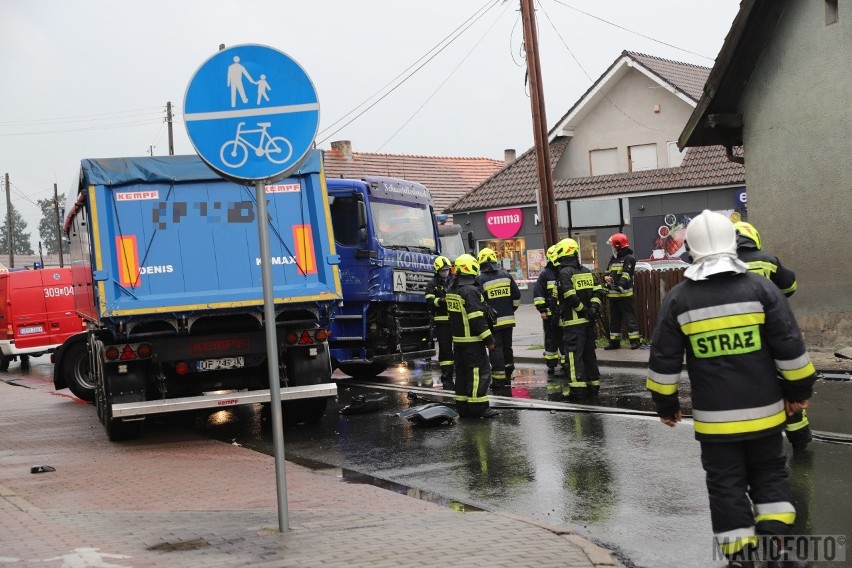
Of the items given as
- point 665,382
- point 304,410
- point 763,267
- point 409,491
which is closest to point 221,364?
point 304,410

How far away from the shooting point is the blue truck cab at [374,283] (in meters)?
15.8

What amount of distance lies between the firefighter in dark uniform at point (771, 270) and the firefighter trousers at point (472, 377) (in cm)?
371

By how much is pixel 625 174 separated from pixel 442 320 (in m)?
20.5

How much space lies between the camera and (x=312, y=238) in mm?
11383

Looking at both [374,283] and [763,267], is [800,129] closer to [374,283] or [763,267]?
[374,283]

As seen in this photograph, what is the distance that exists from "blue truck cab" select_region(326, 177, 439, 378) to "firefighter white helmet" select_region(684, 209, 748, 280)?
35.1ft

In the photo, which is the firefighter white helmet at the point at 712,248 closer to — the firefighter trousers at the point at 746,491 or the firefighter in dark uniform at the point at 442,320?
the firefighter trousers at the point at 746,491

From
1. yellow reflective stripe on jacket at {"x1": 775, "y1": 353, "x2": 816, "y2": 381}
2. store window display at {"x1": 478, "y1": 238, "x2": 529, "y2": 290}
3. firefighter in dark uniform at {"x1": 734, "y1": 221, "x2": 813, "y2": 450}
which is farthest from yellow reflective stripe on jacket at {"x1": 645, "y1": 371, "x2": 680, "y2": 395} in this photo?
store window display at {"x1": 478, "y1": 238, "x2": 529, "y2": 290}

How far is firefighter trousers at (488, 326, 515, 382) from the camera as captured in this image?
13.9 metres

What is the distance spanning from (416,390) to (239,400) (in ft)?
14.0

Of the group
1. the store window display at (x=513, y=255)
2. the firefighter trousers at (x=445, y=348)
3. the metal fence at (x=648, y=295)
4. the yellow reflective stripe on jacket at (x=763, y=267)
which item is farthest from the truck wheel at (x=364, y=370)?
the store window display at (x=513, y=255)

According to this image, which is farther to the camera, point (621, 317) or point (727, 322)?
point (621, 317)

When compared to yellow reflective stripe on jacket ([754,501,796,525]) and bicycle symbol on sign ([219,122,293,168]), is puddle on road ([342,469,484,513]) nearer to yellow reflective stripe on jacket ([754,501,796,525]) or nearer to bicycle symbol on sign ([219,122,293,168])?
yellow reflective stripe on jacket ([754,501,796,525])

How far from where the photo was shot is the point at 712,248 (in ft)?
16.7
